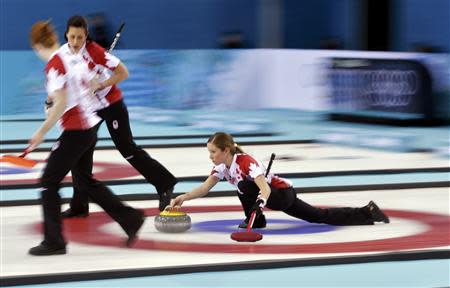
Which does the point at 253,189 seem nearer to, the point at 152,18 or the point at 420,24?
the point at 420,24

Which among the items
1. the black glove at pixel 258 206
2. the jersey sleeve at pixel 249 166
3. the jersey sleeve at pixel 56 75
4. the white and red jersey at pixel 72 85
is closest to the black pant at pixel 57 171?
the white and red jersey at pixel 72 85

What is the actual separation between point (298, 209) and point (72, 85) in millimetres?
2062

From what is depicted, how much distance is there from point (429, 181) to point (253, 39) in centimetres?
1559

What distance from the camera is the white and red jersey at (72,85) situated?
6.98 meters

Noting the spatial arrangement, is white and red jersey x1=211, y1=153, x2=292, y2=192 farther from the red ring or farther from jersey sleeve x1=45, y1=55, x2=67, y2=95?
jersey sleeve x1=45, y1=55, x2=67, y2=95

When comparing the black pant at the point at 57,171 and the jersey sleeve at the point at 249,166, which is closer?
the black pant at the point at 57,171

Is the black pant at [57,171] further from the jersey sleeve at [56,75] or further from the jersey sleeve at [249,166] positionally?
the jersey sleeve at [249,166]

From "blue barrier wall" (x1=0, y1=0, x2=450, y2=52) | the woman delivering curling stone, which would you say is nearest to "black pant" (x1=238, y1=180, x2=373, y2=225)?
the woman delivering curling stone

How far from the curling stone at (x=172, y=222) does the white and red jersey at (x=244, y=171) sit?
43 cm

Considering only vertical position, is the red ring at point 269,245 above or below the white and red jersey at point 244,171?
below

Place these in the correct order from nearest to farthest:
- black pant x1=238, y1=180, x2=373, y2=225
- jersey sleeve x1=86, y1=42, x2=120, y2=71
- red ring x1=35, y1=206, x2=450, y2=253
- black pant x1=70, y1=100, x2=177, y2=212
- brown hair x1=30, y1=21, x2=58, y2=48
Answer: brown hair x1=30, y1=21, x2=58, y2=48 < red ring x1=35, y1=206, x2=450, y2=253 < black pant x1=238, y1=180, x2=373, y2=225 < jersey sleeve x1=86, y1=42, x2=120, y2=71 < black pant x1=70, y1=100, x2=177, y2=212

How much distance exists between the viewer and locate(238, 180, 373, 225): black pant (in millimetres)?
7855

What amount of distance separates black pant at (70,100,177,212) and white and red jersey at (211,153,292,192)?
1088mm

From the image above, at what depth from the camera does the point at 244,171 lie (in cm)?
774
